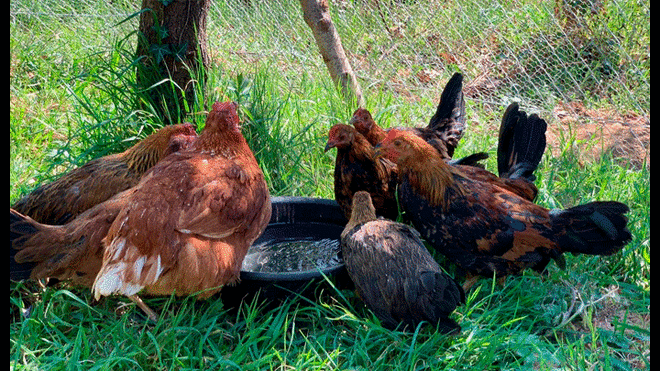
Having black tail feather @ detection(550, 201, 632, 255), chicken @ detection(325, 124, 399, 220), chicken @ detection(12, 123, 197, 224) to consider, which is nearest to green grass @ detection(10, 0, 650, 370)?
black tail feather @ detection(550, 201, 632, 255)

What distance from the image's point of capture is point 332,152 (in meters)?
4.69

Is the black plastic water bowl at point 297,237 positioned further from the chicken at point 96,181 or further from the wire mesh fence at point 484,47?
the wire mesh fence at point 484,47

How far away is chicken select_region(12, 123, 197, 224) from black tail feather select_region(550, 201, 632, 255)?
2.25 m

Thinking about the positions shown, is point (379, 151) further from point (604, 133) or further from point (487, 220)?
point (604, 133)

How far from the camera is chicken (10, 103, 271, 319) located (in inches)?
111

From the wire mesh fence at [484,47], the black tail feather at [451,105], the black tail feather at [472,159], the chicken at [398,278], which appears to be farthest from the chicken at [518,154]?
the wire mesh fence at [484,47]

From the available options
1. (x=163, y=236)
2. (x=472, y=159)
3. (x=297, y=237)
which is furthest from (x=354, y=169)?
(x=163, y=236)

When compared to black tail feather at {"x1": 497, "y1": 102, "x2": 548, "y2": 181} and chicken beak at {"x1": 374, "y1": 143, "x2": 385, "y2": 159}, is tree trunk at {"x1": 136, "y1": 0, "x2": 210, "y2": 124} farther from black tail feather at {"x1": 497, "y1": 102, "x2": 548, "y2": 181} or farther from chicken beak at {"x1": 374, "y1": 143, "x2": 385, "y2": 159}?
black tail feather at {"x1": 497, "y1": 102, "x2": 548, "y2": 181}

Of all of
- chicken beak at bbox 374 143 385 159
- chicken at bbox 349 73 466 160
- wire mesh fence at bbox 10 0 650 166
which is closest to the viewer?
chicken beak at bbox 374 143 385 159

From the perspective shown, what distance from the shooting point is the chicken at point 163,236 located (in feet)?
9.24

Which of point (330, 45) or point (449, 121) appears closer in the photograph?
point (449, 121)

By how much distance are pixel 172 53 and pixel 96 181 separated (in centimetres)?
122

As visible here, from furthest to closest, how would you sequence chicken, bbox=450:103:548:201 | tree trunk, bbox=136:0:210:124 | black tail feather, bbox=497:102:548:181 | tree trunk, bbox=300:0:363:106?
tree trunk, bbox=300:0:363:106 < tree trunk, bbox=136:0:210:124 < black tail feather, bbox=497:102:548:181 < chicken, bbox=450:103:548:201

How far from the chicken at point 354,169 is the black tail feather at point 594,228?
110 centimetres
